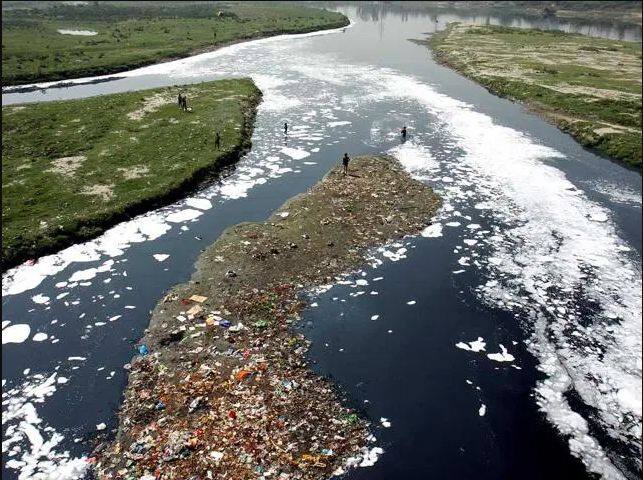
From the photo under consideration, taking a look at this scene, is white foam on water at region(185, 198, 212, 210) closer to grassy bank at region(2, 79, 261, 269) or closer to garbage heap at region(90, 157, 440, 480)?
grassy bank at region(2, 79, 261, 269)

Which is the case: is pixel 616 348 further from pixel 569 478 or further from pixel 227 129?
pixel 227 129

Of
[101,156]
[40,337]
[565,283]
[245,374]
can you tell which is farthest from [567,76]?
[40,337]

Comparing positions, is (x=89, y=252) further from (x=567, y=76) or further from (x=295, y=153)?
(x=567, y=76)

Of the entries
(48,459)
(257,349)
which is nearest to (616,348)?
(257,349)

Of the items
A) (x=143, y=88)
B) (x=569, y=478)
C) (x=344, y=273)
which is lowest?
(x=569, y=478)

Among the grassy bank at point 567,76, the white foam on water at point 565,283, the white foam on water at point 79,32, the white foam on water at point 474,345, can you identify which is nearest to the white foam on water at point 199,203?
the white foam on water at point 565,283

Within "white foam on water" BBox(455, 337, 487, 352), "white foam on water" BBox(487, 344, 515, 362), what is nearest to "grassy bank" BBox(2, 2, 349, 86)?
"white foam on water" BBox(455, 337, 487, 352)
